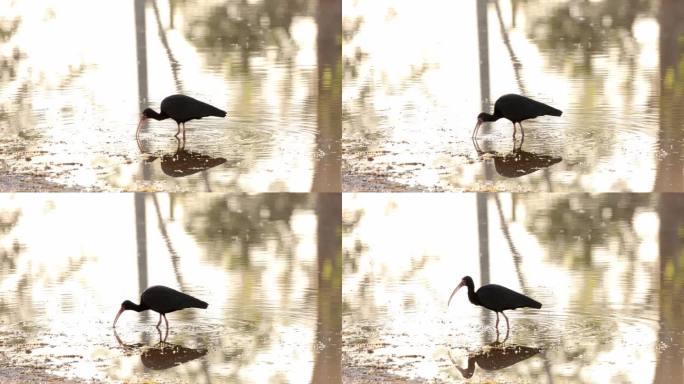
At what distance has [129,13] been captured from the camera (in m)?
2.08

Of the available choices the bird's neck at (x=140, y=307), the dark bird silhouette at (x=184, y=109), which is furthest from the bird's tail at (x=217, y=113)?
the bird's neck at (x=140, y=307)

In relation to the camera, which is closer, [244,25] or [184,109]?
[184,109]

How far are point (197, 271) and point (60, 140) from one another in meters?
0.33

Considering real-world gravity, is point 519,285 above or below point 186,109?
below

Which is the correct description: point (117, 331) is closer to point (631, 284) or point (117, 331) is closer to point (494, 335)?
point (494, 335)

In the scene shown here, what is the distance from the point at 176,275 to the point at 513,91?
2.21 ft

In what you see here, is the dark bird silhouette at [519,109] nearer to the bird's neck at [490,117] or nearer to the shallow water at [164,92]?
the bird's neck at [490,117]

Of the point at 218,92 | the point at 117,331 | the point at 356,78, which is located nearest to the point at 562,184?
the point at 356,78

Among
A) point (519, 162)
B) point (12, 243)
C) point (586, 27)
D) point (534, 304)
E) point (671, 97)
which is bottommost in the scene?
point (534, 304)

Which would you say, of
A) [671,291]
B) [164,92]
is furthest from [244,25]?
[671,291]

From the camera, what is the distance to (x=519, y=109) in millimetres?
1900

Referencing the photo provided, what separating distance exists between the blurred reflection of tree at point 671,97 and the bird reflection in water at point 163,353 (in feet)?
2.73

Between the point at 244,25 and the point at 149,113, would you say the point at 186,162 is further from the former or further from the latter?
the point at 244,25

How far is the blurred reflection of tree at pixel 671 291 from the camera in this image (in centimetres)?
190
